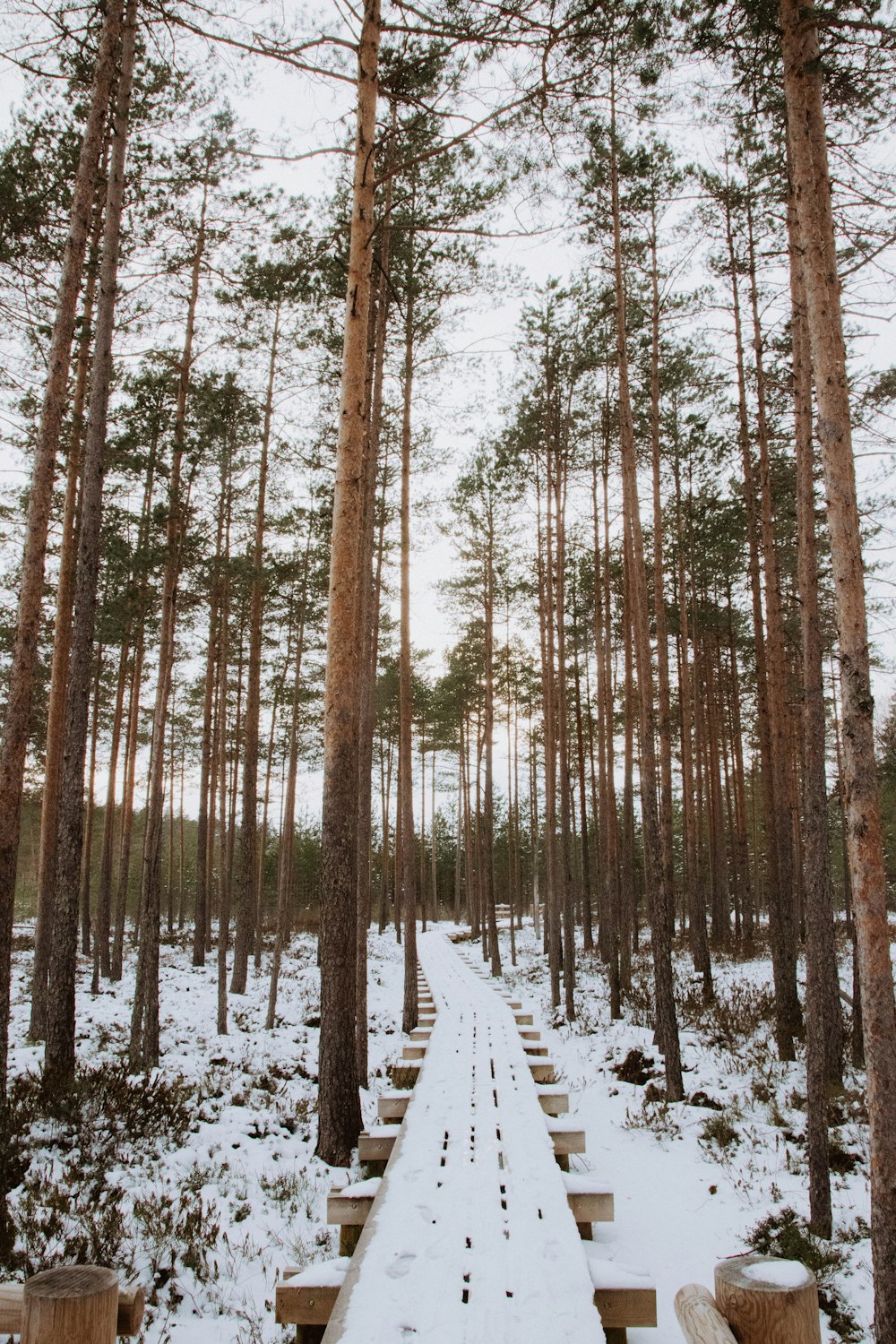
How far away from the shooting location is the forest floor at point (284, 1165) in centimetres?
453

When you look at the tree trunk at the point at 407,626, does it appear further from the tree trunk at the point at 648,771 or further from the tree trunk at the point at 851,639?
the tree trunk at the point at 851,639

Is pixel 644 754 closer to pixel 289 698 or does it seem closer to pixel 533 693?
pixel 289 698

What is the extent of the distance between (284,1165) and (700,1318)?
5.67 meters

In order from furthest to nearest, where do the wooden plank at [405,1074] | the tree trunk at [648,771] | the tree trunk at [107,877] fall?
1. the tree trunk at [107,877]
2. the tree trunk at [648,771]
3. the wooden plank at [405,1074]

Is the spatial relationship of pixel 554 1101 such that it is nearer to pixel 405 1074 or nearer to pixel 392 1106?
pixel 392 1106

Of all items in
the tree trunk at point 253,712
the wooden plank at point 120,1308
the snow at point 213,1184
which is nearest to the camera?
the wooden plank at point 120,1308

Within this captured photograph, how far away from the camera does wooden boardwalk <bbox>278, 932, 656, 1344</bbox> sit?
3.19 meters

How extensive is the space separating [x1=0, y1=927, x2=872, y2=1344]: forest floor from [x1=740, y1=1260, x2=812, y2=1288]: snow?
278cm

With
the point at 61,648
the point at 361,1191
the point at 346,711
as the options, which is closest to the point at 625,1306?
the point at 361,1191

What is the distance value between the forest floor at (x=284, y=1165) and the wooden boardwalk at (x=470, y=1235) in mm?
681

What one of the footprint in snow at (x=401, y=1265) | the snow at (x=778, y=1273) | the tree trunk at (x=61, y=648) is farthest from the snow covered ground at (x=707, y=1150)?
the tree trunk at (x=61, y=648)

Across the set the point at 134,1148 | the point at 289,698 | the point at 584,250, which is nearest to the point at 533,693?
the point at 289,698

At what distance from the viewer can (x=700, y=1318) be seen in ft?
6.56

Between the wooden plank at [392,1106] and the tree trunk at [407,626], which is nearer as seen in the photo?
the wooden plank at [392,1106]
